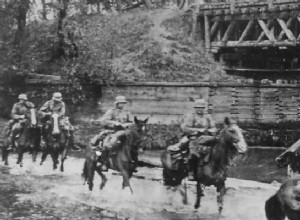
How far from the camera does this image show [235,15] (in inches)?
1148

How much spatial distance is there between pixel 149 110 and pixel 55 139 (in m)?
7.37

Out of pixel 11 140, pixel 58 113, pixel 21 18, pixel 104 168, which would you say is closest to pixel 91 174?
pixel 104 168

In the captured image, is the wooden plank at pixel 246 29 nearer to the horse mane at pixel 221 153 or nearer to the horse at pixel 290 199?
the horse mane at pixel 221 153

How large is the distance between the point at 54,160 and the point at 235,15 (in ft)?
44.2

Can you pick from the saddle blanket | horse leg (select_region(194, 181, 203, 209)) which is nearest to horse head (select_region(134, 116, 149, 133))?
the saddle blanket

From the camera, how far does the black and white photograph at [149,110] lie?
14.2 m

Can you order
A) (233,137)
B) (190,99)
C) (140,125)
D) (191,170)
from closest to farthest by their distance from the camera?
(233,137)
(191,170)
(140,125)
(190,99)

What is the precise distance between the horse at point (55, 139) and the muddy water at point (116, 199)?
1.08 metres

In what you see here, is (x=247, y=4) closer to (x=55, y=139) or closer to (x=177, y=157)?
(x=55, y=139)

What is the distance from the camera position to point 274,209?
11164mm

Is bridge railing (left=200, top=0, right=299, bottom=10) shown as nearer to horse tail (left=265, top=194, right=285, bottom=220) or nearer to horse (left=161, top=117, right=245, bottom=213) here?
horse (left=161, top=117, right=245, bottom=213)

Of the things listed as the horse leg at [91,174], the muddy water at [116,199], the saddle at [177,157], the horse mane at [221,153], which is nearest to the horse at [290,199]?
the muddy water at [116,199]

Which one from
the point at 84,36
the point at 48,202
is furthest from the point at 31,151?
the point at 84,36

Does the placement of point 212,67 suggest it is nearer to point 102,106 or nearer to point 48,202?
point 102,106
